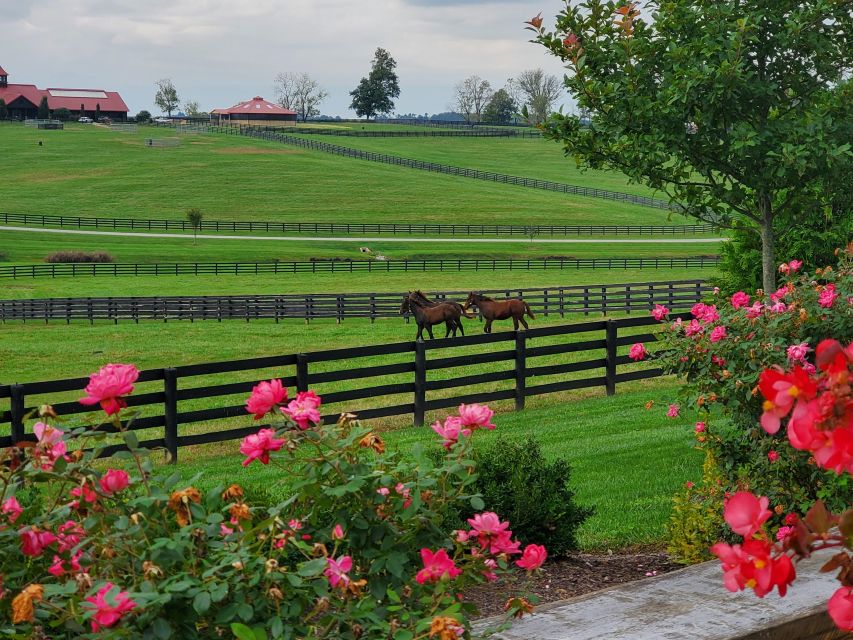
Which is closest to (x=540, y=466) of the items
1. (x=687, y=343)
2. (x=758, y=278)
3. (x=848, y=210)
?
(x=687, y=343)

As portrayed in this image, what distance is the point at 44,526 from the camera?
3.17 metres

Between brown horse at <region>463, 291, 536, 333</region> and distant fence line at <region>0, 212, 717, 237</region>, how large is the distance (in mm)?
50239

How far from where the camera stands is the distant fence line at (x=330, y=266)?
5294cm

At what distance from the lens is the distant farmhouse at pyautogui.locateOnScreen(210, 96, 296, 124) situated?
17275 cm

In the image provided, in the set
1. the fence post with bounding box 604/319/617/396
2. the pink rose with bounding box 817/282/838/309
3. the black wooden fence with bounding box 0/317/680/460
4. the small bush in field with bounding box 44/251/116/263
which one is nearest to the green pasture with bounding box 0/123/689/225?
the small bush in field with bounding box 44/251/116/263

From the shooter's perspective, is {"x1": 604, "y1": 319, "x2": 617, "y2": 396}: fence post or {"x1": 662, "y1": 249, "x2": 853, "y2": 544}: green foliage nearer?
{"x1": 662, "y1": 249, "x2": 853, "y2": 544}: green foliage

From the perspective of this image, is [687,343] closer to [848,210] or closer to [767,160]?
[767,160]

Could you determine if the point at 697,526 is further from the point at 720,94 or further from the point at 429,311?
the point at 429,311

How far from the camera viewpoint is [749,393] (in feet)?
20.4

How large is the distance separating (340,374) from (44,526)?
30.9 ft

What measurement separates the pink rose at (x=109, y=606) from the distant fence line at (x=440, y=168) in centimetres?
9695

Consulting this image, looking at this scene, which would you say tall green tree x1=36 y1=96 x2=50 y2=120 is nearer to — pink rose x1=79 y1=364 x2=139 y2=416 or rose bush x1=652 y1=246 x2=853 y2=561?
rose bush x1=652 y1=246 x2=853 y2=561

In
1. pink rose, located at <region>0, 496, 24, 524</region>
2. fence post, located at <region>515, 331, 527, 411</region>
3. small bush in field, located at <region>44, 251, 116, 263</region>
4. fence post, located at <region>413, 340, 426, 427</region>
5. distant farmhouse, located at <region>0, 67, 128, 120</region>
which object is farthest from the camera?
distant farmhouse, located at <region>0, 67, 128, 120</region>

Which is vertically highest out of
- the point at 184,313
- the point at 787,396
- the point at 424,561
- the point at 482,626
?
the point at 787,396
